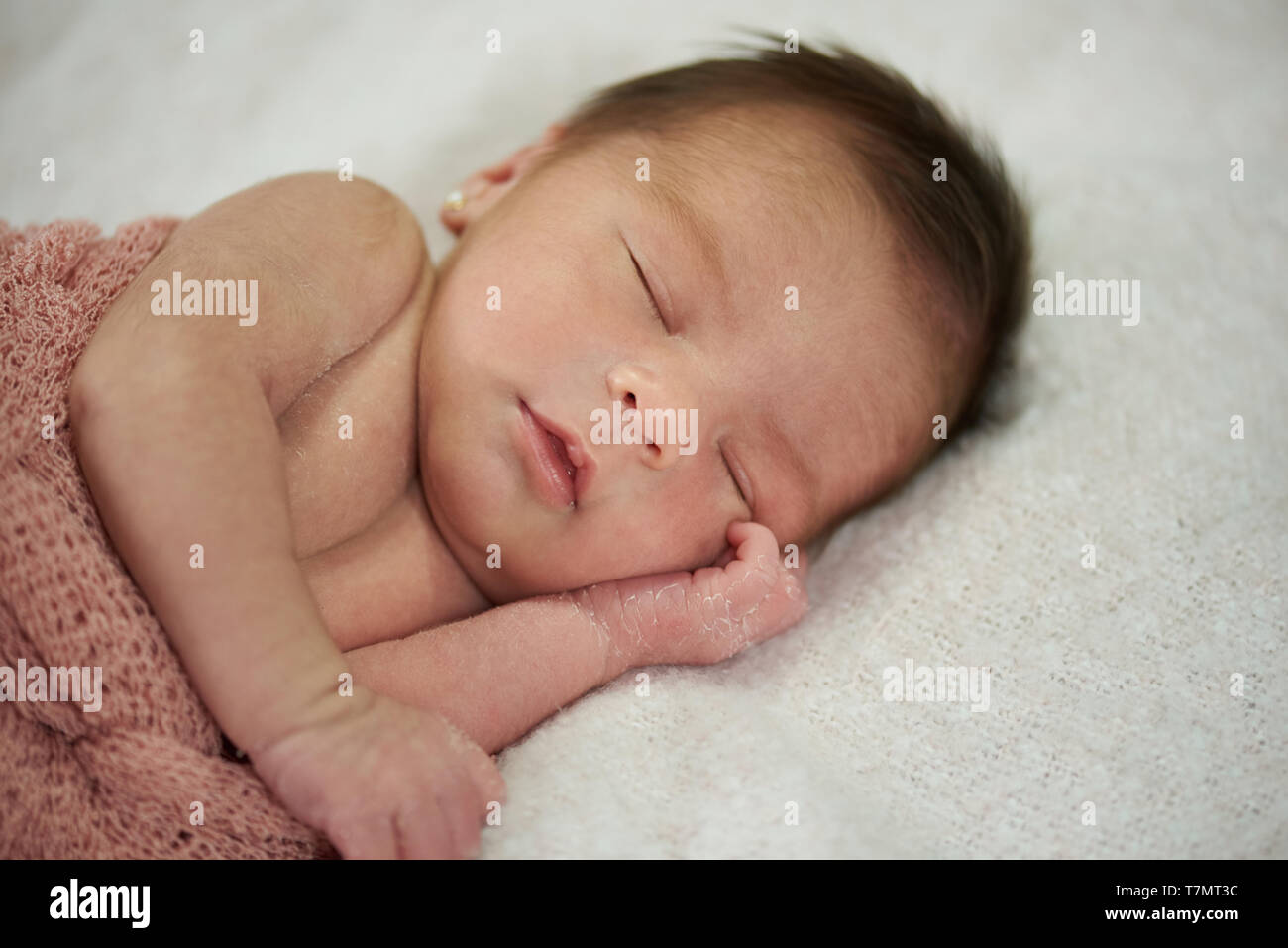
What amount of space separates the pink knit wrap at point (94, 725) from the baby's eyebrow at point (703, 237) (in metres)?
0.89

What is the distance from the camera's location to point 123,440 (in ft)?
4.06

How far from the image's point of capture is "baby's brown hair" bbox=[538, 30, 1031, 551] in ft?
5.53

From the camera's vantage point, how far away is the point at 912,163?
1.71 meters

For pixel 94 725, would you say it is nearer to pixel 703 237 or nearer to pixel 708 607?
pixel 708 607

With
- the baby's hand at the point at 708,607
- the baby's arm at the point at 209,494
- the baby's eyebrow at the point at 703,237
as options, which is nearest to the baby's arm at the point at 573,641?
the baby's hand at the point at 708,607

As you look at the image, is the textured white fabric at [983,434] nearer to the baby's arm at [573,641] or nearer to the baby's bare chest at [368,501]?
the baby's arm at [573,641]

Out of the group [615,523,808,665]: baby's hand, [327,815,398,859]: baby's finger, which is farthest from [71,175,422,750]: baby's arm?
[615,523,808,665]: baby's hand

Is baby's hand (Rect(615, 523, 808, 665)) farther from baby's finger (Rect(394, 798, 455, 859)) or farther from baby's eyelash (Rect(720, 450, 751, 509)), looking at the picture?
baby's finger (Rect(394, 798, 455, 859))

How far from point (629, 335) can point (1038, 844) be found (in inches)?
36.3

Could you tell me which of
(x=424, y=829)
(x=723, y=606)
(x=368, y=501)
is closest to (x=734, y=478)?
(x=723, y=606)

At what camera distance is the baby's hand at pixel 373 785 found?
1.19m

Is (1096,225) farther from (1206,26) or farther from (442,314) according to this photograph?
(442,314)

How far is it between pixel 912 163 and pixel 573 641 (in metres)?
0.98

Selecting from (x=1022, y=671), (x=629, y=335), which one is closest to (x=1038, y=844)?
(x=1022, y=671)
